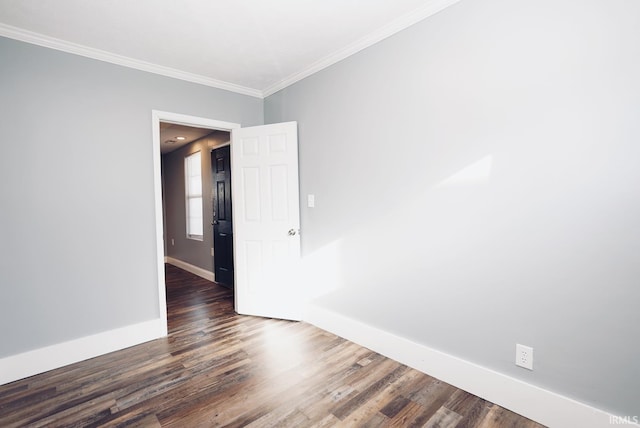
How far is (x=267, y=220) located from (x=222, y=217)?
1620 millimetres

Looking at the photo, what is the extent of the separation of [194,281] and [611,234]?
496 cm

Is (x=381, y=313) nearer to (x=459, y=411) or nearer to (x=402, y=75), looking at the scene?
(x=459, y=411)

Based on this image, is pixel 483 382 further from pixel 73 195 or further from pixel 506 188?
pixel 73 195

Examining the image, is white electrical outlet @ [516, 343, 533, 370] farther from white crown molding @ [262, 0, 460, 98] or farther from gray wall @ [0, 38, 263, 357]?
gray wall @ [0, 38, 263, 357]

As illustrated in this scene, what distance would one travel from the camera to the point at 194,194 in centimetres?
560

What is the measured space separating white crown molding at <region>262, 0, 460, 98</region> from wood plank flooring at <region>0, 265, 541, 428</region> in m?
2.51

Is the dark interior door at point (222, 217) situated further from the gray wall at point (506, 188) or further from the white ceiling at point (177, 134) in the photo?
the gray wall at point (506, 188)

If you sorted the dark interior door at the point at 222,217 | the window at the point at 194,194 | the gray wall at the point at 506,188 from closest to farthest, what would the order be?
the gray wall at the point at 506,188
the dark interior door at the point at 222,217
the window at the point at 194,194

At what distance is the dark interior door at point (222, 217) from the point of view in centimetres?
441

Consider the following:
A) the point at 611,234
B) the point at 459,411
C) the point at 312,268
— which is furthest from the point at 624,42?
the point at 312,268

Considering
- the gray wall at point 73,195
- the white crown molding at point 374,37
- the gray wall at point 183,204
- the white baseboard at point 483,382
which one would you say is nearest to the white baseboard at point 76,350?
the gray wall at point 73,195

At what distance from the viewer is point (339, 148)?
2758mm

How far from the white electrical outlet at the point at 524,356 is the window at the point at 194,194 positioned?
4806 mm

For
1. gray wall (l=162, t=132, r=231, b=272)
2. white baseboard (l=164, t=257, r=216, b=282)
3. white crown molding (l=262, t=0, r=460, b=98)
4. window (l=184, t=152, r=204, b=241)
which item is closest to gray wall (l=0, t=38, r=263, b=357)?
white crown molding (l=262, t=0, r=460, b=98)
